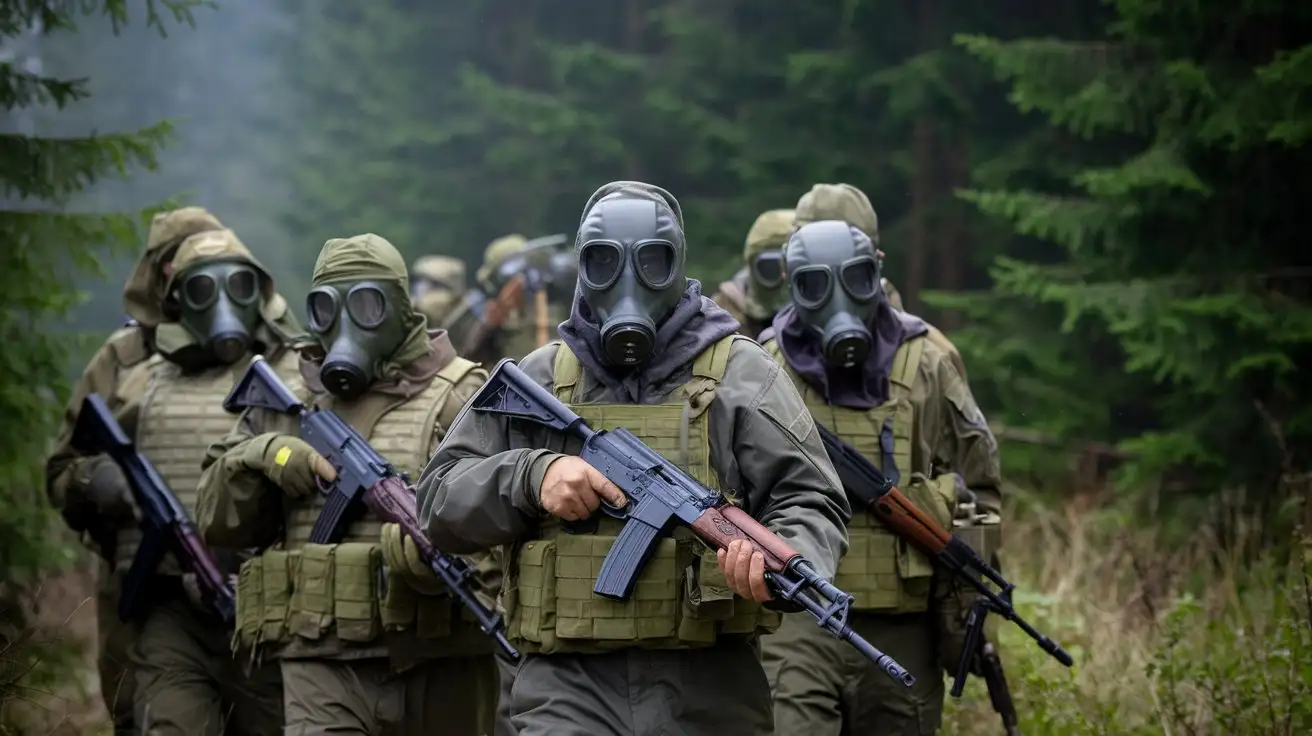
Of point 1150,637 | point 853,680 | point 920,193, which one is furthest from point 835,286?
point 920,193

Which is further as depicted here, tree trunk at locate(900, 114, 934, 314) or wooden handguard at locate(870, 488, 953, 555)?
tree trunk at locate(900, 114, 934, 314)

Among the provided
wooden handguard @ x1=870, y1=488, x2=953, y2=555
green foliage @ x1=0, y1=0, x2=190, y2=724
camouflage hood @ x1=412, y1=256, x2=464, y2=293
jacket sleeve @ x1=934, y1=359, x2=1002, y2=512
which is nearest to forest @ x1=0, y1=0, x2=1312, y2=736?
green foliage @ x1=0, y1=0, x2=190, y2=724

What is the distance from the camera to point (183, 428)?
803cm

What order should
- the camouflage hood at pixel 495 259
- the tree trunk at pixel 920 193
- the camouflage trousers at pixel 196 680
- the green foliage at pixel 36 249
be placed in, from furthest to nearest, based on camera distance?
the tree trunk at pixel 920 193, the camouflage hood at pixel 495 259, the green foliage at pixel 36 249, the camouflage trousers at pixel 196 680

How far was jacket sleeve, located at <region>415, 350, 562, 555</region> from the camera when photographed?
4844mm

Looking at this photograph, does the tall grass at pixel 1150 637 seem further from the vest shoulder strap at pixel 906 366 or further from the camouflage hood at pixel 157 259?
the camouflage hood at pixel 157 259

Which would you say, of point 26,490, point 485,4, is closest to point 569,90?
point 485,4

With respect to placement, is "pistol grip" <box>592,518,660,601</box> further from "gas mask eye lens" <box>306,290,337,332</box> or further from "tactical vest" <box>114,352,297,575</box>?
"tactical vest" <box>114,352,297,575</box>

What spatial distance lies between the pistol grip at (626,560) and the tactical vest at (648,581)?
0.17 feet

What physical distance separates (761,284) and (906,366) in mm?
3511

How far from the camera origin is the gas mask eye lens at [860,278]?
22.7 feet

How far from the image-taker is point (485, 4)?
96.9ft

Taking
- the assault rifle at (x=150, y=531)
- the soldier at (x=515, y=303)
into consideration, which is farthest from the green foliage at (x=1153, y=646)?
the soldier at (x=515, y=303)

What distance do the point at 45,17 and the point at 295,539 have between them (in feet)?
8.81
